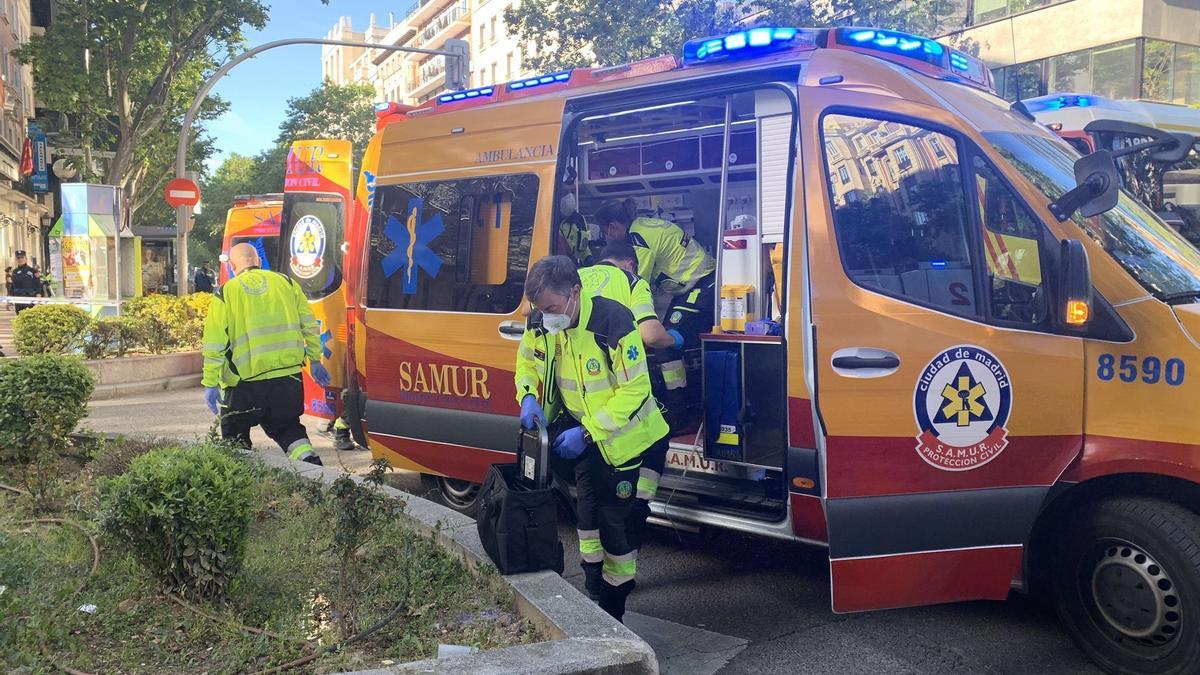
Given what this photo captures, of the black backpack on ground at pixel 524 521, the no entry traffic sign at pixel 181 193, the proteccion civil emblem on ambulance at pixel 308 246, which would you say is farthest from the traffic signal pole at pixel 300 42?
the black backpack on ground at pixel 524 521

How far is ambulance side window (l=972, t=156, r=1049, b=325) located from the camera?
3.77 meters

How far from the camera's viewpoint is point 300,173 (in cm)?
972

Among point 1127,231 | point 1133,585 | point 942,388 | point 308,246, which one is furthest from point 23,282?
point 1133,585

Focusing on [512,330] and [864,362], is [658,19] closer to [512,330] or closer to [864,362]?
[512,330]

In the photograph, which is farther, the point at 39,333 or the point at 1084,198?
the point at 39,333

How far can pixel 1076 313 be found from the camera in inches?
143

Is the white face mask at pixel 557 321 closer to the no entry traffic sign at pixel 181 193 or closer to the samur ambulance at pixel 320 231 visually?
the samur ambulance at pixel 320 231

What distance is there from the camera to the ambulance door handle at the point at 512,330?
5293 millimetres

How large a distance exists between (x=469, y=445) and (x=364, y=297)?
1359 millimetres

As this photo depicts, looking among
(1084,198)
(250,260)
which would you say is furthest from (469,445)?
(1084,198)

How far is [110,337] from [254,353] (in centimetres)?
676

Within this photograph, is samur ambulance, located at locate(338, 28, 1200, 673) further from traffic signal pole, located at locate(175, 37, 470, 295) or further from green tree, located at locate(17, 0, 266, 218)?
green tree, located at locate(17, 0, 266, 218)

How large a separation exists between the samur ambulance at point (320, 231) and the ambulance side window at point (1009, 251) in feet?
20.2

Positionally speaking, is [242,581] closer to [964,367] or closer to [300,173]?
[964,367]
